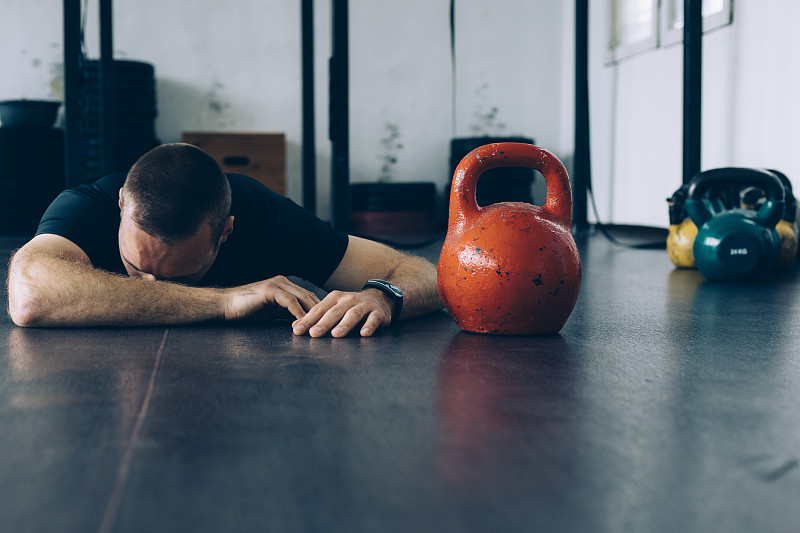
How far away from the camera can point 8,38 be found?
5922 millimetres

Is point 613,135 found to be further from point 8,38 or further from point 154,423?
point 154,423

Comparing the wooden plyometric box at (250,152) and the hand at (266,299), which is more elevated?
the wooden plyometric box at (250,152)

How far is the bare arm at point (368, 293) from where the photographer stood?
4.72ft

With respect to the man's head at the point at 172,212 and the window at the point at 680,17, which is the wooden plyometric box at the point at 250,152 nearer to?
the window at the point at 680,17

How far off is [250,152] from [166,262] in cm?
473

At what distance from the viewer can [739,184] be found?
281 centimetres

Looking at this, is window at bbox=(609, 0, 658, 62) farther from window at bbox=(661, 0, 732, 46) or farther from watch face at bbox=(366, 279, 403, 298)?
watch face at bbox=(366, 279, 403, 298)

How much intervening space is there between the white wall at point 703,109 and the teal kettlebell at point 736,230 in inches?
35.0

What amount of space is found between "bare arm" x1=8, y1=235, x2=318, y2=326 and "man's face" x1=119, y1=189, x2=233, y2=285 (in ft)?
0.11

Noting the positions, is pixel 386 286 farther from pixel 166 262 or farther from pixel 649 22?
pixel 649 22

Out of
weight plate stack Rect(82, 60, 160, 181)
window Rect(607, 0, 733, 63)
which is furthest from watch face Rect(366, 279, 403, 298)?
weight plate stack Rect(82, 60, 160, 181)

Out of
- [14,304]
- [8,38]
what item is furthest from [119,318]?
[8,38]

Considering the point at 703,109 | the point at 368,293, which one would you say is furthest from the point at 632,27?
the point at 368,293

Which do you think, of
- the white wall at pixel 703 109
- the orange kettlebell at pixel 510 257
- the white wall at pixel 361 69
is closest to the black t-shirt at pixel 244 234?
the orange kettlebell at pixel 510 257
